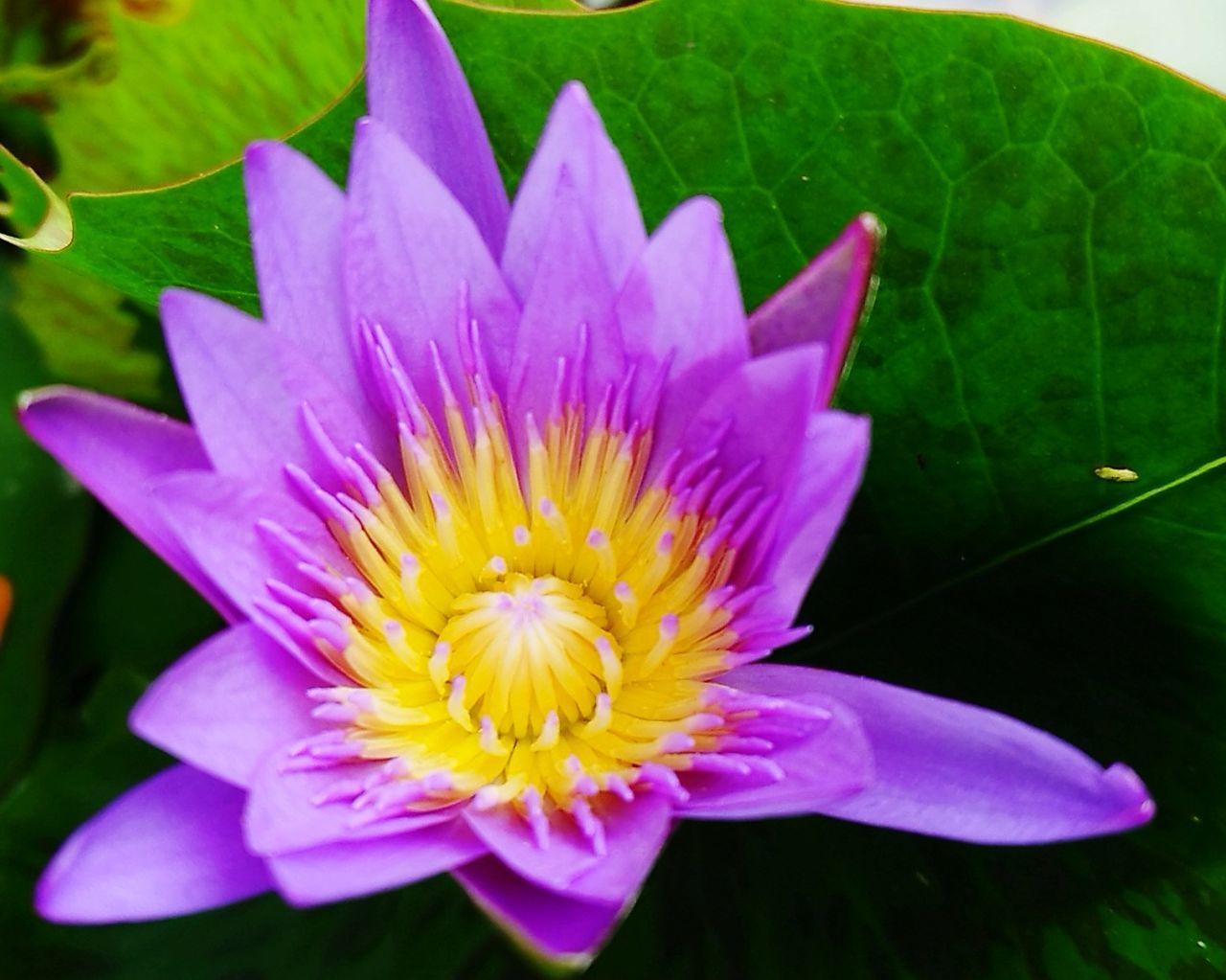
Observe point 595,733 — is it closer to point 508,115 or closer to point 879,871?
point 879,871

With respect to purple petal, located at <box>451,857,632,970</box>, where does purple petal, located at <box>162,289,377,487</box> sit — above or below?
above

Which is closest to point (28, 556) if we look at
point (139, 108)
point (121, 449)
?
point (139, 108)

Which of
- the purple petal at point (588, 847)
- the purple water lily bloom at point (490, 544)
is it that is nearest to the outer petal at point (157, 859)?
the purple water lily bloom at point (490, 544)

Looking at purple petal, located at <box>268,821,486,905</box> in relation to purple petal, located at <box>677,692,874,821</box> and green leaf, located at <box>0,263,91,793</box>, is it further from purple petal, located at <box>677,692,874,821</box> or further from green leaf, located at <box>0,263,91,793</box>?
green leaf, located at <box>0,263,91,793</box>

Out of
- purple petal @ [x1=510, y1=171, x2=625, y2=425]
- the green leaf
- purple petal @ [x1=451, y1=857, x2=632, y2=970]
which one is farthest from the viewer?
the green leaf

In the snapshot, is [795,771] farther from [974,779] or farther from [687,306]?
[687,306]

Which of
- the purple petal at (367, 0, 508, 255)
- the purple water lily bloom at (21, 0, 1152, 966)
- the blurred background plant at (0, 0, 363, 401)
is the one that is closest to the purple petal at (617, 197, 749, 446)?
the purple water lily bloom at (21, 0, 1152, 966)

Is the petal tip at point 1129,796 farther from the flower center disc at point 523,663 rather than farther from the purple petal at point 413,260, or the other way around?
the purple petal at point 413,260
